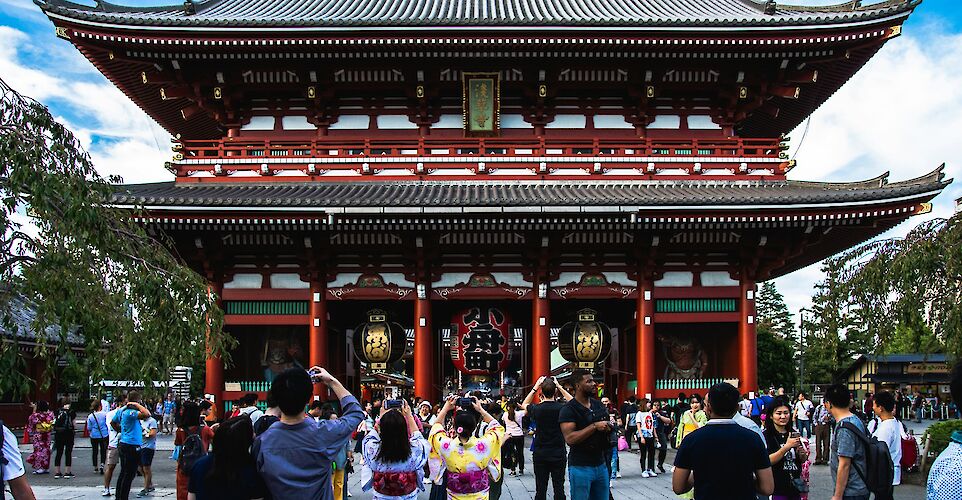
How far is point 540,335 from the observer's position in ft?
70.2

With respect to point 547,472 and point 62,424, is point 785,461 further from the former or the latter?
point 62,424

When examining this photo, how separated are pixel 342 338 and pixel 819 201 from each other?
13794 millimetres

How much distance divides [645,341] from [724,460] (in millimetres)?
15648

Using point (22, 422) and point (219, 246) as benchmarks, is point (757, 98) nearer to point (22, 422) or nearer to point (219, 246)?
point (219, 246)

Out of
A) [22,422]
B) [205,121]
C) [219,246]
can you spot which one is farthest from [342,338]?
[22,422]

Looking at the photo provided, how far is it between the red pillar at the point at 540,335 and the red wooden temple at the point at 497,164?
0.24ft

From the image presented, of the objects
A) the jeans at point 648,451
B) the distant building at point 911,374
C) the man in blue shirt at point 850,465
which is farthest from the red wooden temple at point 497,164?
the distant building at point 911,374

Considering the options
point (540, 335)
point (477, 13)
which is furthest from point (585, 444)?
point (477, 13)

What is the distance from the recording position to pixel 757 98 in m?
22.8

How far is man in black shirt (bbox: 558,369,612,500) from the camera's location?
28.9 ft

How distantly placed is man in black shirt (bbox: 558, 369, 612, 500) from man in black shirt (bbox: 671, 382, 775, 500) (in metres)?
2.72

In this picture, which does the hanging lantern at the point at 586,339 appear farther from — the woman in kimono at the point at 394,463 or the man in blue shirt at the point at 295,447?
Answer: the man in blue shirt at the point at 295,447

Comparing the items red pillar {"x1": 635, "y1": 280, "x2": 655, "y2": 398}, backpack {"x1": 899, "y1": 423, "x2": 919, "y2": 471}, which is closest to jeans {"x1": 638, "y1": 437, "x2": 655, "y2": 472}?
backpack {"x1": 899, "y1": 423, "x2": 919, "y2": 471}

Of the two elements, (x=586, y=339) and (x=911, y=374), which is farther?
(x=911, y=374)
